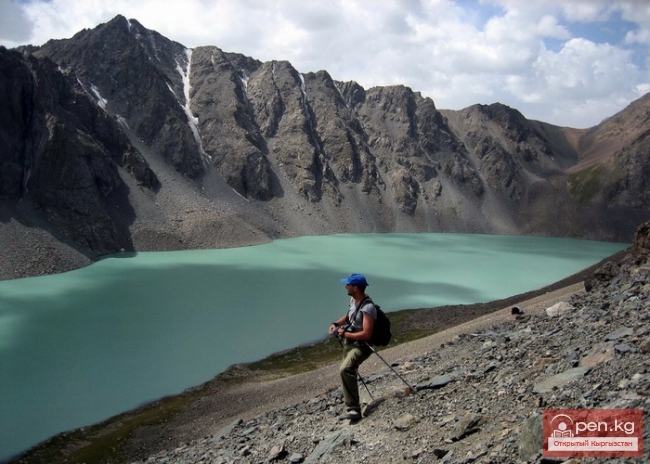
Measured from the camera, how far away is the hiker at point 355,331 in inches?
367

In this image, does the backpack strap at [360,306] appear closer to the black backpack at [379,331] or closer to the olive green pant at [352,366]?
the black backpack at [379,331]

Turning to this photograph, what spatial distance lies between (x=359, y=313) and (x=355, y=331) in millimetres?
389

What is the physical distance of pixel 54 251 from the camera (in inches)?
2308

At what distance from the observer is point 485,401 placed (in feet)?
28.9

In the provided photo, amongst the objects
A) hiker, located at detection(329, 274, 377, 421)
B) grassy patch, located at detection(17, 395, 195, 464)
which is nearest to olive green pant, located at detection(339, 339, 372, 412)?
hiker, located at detection(329, 274, 377, 421)

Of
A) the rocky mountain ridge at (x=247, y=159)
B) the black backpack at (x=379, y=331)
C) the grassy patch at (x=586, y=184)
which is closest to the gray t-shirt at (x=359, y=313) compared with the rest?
the black backpack at (x=379, y=331)

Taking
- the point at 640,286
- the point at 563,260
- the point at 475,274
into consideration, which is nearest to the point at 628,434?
the point at 640,286

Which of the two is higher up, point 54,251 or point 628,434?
point 54,251

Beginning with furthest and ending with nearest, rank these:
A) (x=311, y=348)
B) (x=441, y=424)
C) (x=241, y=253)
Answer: (x=241, y=253), (x=311, y=348), (x=441, y=424)

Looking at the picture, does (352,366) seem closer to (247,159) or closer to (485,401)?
(485,401)

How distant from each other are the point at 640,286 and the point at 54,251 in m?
60.9

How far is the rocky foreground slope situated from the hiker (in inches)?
39.5

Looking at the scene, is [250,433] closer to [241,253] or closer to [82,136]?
[241,253]

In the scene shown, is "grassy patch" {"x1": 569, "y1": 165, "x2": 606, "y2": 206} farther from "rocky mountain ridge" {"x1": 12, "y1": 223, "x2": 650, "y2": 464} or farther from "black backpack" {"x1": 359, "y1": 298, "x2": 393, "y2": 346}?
"black backpack" {"x1": 359, "y1": 298, "x2": 393, "y2": 346}
